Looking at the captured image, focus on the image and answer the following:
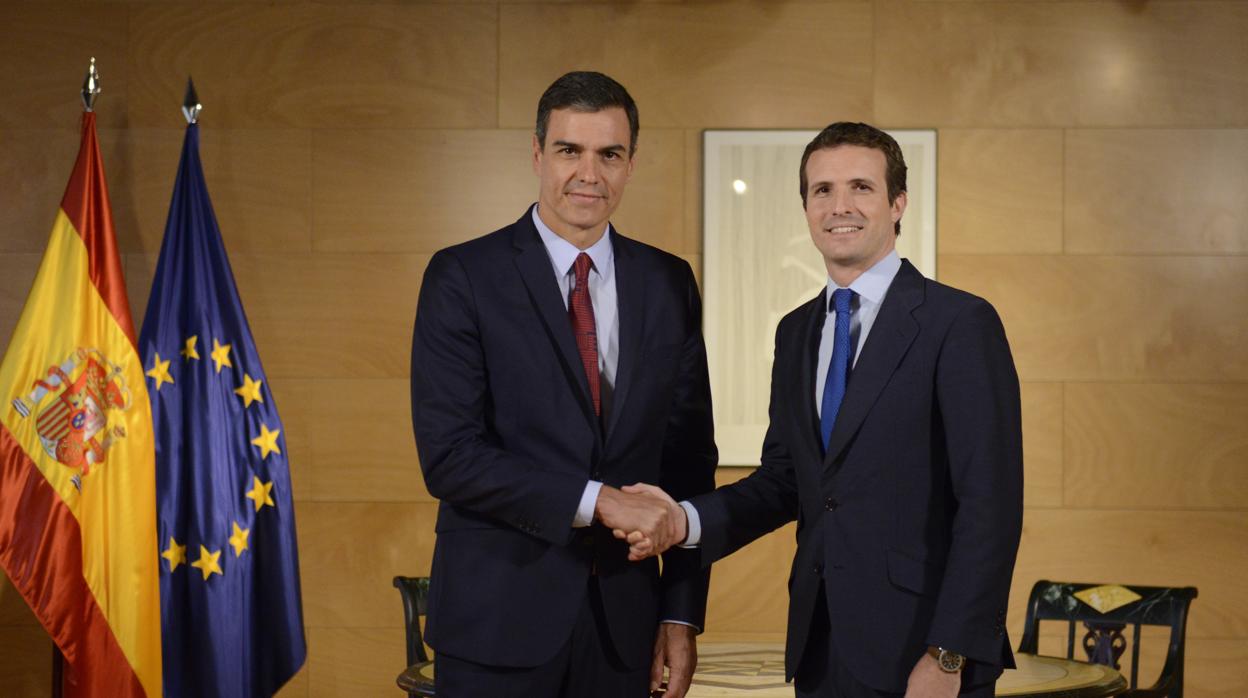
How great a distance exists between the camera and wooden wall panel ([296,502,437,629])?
5.07 metres

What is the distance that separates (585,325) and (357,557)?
304 centimetres

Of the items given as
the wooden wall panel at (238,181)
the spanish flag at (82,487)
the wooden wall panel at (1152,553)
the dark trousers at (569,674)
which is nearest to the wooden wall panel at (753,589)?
the wooden wall panel at (1152,553)

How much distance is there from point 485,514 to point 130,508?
2.35m

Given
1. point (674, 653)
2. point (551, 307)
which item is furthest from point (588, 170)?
point (674, 653)

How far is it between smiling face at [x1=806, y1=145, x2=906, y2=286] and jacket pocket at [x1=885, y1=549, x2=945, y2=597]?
1.68 feet

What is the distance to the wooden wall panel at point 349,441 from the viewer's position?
16.6ft

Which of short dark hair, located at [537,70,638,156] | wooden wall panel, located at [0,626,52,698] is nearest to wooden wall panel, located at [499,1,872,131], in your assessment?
short dark hair, located at [537,70,638,156]

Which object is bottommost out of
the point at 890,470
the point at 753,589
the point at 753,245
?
the point at 753,589

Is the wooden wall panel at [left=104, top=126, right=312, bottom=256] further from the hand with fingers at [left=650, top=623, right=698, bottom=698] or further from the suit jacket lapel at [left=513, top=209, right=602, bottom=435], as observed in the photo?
the hand with fingers at [left=650, top=623, right=698, bottom=698]

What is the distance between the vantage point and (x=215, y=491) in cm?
423

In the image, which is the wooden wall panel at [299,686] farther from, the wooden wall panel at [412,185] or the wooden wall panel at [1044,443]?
the wooden wall panel at [1044,443]

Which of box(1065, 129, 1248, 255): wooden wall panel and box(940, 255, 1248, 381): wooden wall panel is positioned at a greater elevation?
box(1065, 129, 1248, 255): wooden wall panel

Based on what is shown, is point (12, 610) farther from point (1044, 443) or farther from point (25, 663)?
point (1044, 443)

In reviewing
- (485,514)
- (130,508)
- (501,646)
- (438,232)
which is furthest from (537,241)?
(438,232)
